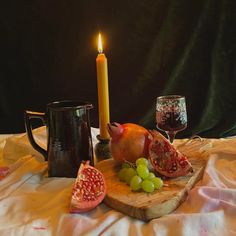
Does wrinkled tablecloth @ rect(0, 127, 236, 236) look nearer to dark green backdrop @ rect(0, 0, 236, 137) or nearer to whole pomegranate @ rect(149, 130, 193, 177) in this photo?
whole pomegranate @ rect(149, 130, 193, 177)

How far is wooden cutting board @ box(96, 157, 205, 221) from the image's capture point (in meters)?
0.56

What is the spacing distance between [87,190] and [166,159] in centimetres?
16

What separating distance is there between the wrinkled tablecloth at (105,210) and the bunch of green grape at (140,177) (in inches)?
2.2

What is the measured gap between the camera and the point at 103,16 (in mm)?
1419

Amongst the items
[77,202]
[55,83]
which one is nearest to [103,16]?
[55,83]

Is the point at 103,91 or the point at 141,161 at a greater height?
the point at 103,91

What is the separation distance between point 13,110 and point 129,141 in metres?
0.89

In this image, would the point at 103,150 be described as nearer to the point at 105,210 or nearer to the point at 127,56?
the point at 105,210

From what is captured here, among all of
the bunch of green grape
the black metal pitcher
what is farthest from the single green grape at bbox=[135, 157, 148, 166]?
the black metal pitcher

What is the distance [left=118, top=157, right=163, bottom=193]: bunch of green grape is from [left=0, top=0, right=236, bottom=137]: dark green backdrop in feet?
2.64

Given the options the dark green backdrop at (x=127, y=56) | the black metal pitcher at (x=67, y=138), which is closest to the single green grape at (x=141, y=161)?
the black metal pitcher at (x=67, y=138)

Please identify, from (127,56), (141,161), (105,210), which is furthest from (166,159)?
(127,56)

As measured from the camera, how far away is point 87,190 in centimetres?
61

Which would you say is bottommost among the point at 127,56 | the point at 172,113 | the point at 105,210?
the point at 105,210
